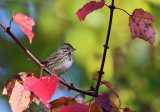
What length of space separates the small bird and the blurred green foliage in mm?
143

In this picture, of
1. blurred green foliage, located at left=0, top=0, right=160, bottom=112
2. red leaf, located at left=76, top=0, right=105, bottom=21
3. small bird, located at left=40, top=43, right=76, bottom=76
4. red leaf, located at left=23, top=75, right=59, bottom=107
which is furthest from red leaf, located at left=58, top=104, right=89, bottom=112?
blurred green foliage, located at left=0, top=0, right=160, bottom=112

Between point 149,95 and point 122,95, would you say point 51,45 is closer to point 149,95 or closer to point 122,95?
point 122,95

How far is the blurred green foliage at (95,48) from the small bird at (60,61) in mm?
143

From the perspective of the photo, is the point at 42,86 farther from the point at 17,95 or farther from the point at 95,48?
the point at 95,48

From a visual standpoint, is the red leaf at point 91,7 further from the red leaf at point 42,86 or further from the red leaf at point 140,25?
the red leaf at point 42,86

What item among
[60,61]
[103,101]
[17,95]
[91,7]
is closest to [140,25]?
[91,7]

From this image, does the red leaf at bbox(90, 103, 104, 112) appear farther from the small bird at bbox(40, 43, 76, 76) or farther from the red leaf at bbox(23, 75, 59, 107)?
the small bird at bbox(40, 43, 76, 76)

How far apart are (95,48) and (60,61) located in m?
0.56

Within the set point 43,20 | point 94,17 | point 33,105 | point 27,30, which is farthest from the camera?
point 33,105

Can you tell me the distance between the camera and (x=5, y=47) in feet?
17.4

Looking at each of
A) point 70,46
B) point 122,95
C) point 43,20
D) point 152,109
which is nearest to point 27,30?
point 70,46

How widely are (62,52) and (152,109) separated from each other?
1.82 meters

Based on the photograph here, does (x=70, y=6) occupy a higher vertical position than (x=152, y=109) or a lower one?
higher

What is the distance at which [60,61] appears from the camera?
13.8 ft
